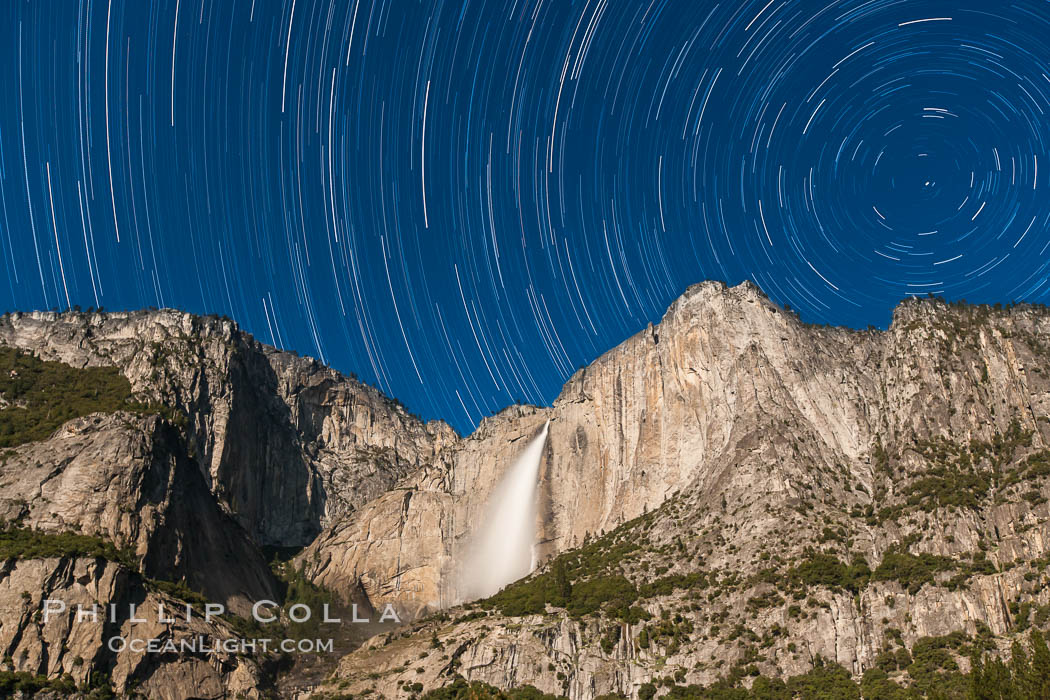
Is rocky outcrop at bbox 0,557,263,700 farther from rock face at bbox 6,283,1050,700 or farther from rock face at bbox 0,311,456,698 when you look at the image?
rock face at bbox 6,283,1050,700

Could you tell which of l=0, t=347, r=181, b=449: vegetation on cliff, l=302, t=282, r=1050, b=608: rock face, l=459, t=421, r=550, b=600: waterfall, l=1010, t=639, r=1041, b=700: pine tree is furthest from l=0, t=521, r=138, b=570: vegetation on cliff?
l=1010, t=639, r=1041, b=700: pine tree

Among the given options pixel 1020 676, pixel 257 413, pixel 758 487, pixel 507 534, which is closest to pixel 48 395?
pixel 257 413

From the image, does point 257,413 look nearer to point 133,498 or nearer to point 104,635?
point 133,498

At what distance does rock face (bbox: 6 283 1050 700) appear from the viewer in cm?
8575

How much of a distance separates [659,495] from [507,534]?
2888 cm

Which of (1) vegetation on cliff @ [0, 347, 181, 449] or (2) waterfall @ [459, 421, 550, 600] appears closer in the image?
(1) vegetation on cliff @ [0, 347, 181, 449]

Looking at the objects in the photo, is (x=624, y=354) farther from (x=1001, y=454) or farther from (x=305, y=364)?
(x=305, y=364)

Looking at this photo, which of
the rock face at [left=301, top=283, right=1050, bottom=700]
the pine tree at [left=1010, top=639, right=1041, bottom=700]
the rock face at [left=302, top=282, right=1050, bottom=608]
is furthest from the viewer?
the rock face at [left=302, top=282, right=1050, bottom=608]

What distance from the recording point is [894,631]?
265ft

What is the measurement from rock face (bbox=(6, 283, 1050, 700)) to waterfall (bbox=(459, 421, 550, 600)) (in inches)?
85.6

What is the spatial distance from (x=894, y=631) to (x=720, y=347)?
56.5m

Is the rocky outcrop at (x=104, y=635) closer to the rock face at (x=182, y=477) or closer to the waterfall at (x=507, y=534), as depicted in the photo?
the rock face at (x=182, y=477)

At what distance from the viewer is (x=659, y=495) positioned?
125125mm

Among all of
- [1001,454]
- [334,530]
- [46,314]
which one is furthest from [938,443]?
[46,314]
